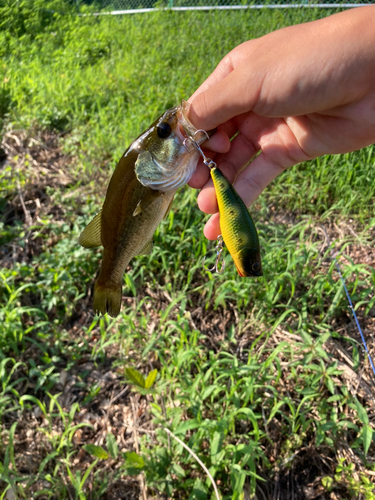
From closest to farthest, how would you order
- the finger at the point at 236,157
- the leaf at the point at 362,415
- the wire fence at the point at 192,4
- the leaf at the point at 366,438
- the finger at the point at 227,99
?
Answer: the finger at the point at 227,99 → the leaf at the point at 366,438 → the leaf at the point at 362,415 → the finger at the point at 236,157 → the wire fence at the point at 192,4

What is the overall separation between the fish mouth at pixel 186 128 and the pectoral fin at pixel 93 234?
579 mm

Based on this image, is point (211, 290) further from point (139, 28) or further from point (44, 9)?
point (44, 9)

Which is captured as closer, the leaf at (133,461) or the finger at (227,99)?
the finger at (227,99)

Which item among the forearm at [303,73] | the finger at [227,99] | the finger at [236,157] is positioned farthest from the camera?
the finger at [236,157]

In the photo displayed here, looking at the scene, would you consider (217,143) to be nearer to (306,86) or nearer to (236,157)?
(236,157)

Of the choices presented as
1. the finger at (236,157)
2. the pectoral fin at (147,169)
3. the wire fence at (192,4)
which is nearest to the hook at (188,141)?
the pectoral fin at (147,169)

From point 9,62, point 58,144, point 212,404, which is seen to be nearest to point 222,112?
point 212,404

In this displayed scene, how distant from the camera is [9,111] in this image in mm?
4922

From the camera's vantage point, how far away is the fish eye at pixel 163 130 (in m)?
1.56

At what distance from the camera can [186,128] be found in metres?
1.63

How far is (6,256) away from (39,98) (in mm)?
2845

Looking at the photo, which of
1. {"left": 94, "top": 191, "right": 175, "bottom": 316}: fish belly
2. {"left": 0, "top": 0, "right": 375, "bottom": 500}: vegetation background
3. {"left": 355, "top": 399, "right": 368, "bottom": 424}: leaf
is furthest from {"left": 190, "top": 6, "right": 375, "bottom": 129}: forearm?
{"left": 355, "top": 399, "right": 368, "bottom": 424}: leaf

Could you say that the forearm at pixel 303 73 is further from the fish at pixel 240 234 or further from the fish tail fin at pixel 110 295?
the fish tail fin at pixel 110 295

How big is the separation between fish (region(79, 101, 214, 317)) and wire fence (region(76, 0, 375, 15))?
6308 mm
